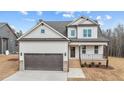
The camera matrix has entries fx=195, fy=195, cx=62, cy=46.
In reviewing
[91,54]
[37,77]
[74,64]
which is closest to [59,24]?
[91,54]

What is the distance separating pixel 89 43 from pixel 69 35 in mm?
2793

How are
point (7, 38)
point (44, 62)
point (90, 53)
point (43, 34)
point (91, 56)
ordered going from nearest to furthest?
point (44, 62), point (43, 34), point (91, 56), point (90, 53), point (7, 38)

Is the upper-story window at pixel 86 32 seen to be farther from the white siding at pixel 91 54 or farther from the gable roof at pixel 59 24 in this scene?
the gable roof at pixel 59 24

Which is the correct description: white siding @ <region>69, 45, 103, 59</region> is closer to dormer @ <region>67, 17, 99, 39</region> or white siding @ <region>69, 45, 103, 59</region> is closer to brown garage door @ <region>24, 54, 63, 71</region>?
dormer @ <region>67, 17, 99, 39</region>

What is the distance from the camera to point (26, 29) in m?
20.1

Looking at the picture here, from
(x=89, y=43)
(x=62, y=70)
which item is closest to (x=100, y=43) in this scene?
(x=89, y=43)

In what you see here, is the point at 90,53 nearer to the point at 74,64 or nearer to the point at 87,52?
the point at 87,52

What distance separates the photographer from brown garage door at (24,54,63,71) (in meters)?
19.2

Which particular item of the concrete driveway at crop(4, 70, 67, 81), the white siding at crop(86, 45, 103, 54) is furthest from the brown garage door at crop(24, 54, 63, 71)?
the white siding at crop(86, 45, 103, 54)

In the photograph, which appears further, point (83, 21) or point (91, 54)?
point (91, 54)

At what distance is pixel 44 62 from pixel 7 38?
1431 cm

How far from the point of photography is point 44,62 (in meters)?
19.3
